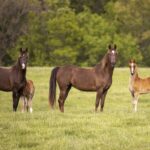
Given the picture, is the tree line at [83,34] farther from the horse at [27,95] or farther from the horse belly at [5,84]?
the horse belly at [5,84]

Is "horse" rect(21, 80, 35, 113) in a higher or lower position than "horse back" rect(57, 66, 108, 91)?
lower

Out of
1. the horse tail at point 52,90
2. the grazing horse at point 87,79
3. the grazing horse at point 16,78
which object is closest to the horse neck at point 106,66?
the grazing horse at point 87,79

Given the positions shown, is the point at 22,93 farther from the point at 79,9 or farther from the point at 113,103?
the point at 79,9

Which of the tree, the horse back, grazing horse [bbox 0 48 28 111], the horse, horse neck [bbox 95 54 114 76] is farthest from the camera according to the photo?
the tree

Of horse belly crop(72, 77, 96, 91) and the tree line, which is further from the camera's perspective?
the tree line

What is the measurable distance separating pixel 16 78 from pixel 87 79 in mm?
2217

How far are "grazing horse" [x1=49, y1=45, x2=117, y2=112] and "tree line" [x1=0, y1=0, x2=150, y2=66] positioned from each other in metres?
43.4

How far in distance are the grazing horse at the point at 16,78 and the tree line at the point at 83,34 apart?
43395mm

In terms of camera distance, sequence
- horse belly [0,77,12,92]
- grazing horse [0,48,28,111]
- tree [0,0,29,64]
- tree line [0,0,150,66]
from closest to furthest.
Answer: grazing horse [0,48,28,111], horse belly [0,77,12,92], tree [0,0,29,64], tree line [0,0,150,66]

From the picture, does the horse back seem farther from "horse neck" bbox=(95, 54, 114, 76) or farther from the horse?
the horse

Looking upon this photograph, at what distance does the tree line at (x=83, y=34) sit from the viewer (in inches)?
2522

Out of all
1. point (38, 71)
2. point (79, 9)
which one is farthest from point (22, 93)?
point (79, 9)

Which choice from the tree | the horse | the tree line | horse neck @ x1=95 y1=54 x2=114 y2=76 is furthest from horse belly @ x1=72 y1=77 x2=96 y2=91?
the tree line

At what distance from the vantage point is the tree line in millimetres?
64062
